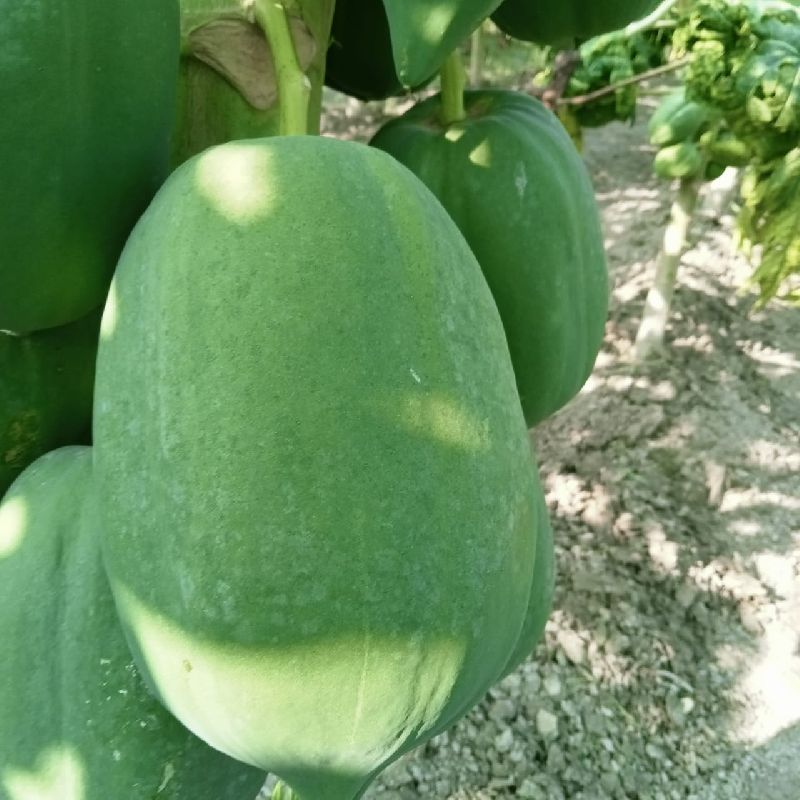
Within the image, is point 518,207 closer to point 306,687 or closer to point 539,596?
point 539,596

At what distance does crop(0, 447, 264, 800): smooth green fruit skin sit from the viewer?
780mm

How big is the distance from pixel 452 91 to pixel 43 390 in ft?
1.60

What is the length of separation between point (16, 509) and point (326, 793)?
359mm

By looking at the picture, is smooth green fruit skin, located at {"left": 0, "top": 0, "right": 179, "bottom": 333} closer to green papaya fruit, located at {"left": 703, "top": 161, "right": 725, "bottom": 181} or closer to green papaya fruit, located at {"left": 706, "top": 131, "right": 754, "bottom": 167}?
green papaya fruit, located at {"left": 706, "top": 131, "right": 754, "bottom": 167}

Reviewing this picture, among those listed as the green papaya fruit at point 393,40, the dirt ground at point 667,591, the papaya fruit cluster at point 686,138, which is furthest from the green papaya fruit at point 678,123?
the green papaya fruit at point 393,40

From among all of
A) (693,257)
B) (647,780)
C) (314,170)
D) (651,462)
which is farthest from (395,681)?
(693,257)

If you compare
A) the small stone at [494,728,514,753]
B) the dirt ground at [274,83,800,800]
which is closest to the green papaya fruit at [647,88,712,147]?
the dirt ground at [274,83,800,800]

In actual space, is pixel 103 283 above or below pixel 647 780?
above

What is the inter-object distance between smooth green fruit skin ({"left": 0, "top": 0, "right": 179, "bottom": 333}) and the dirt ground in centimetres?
177

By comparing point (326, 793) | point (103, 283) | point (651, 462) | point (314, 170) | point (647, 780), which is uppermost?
point (314, 170)

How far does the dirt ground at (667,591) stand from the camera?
92.0 inches

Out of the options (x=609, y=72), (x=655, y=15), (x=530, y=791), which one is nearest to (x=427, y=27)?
(x=655, y=15)

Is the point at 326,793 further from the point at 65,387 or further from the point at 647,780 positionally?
the point at 647,780

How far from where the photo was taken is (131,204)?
74 cm
